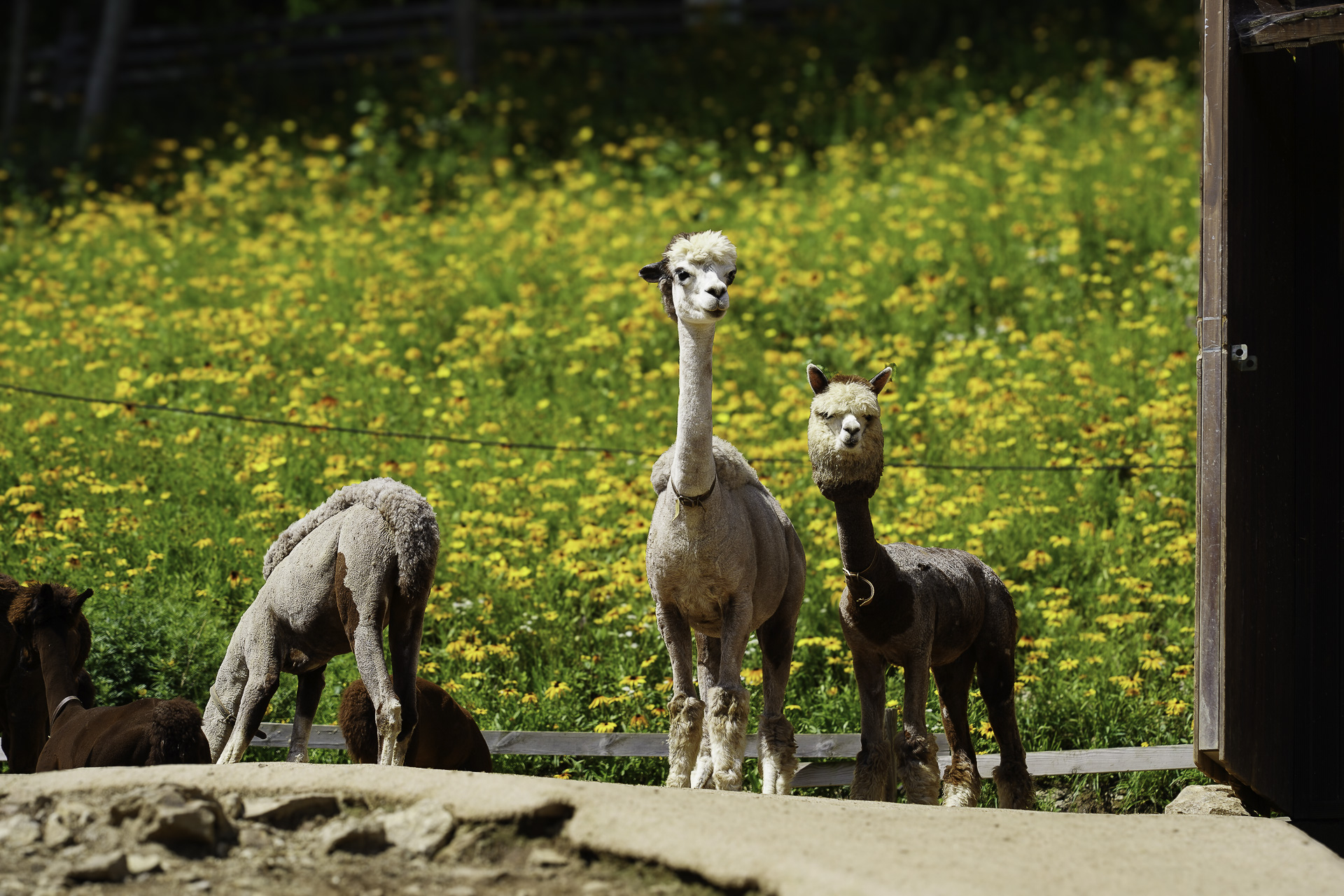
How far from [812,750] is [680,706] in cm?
145

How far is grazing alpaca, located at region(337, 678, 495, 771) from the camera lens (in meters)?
6.49

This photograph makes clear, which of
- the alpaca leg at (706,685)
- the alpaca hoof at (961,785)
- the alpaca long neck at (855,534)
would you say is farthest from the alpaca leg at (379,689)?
the alpaca hoof at (961,785)

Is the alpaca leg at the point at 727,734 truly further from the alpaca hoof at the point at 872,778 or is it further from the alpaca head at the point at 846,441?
the alpaca head at the point at 846,441

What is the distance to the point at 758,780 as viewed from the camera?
751cm

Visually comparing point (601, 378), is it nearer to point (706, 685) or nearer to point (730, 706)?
point (706, 685)

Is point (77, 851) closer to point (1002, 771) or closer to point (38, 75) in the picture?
point (1002, 771)

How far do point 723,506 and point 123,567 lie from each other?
14.0 feet

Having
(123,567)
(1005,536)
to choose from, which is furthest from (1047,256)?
(123,567)

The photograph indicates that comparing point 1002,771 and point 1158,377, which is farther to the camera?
point 1158,377

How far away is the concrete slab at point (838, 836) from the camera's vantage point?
453 cm

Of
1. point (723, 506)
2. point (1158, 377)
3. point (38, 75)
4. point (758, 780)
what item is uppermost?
point (38, 75)

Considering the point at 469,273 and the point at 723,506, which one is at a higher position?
the point at 469,273

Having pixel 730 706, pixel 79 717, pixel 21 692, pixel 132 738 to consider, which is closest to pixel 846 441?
pixel 730 706

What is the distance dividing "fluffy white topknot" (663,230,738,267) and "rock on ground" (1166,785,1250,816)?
130 inches
